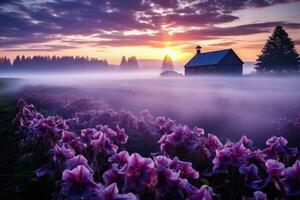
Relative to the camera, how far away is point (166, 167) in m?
2.87

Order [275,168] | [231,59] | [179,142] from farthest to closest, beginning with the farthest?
[231,59]
[179,142]
[275,168]

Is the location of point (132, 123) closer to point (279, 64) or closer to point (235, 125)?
point (235, 125)

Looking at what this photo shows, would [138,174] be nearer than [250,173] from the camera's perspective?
Yes

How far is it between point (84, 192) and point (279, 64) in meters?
56.2

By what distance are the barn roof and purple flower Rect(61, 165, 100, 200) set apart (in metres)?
53.7

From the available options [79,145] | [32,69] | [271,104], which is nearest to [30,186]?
[79,145]

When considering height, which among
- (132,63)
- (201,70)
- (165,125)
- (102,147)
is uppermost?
(102,147)

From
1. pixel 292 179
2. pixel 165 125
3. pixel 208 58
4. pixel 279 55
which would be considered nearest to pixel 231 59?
pixel 208 58

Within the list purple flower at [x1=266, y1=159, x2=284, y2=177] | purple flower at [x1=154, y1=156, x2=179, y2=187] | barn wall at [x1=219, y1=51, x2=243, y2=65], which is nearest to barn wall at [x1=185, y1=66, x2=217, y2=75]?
barn wall at [x1=219, y1=51, x2=243, y2=65]

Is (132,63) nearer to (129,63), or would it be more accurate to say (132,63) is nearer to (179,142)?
(129,63)

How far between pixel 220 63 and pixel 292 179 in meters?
53.5

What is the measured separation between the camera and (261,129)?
10688mm

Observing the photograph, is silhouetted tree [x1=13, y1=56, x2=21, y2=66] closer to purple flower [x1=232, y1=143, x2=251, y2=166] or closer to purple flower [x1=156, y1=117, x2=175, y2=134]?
purple flower [x1=156, y1=117, x2=175, y2=134]

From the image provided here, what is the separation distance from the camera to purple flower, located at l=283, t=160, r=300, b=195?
9.28 feet
